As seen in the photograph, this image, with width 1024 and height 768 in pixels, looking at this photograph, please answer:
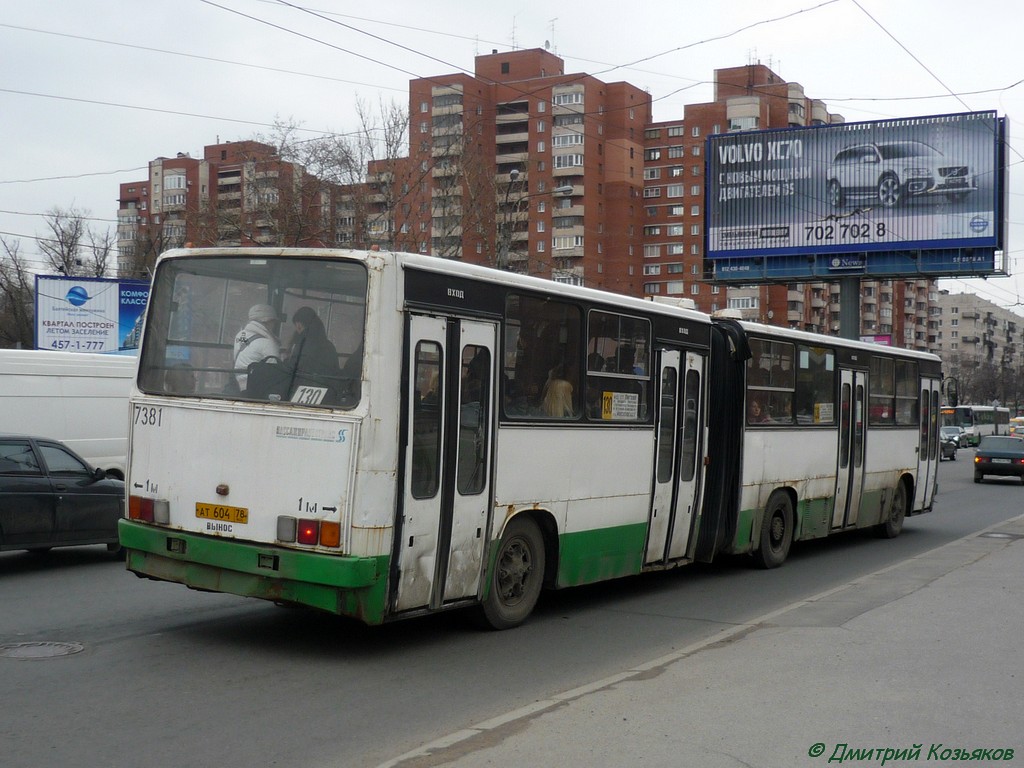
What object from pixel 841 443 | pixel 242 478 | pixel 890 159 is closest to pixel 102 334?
pixel 841 443

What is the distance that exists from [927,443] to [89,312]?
2482cm

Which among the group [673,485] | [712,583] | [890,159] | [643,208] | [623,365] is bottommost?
[712,583]

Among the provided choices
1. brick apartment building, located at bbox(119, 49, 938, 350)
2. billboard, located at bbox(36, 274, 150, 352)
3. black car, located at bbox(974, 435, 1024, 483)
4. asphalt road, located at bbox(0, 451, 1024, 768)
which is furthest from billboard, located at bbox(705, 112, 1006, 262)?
asphalt road, located at bbox(0, 451, 1024, 768)

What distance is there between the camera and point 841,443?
15.8 m

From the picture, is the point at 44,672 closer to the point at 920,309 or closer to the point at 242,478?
the point at 242,478

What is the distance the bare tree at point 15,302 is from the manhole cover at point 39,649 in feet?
169

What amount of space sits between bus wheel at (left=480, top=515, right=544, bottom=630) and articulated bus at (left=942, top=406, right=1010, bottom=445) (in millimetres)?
69346

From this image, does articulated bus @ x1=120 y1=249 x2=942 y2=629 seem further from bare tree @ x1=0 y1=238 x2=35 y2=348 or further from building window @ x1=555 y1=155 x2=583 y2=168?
building window @ x1=555 y1=155 x2=583 y2=168

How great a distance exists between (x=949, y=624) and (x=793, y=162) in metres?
39.1

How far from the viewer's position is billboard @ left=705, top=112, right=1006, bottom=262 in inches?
1679

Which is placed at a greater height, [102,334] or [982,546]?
[102,334]

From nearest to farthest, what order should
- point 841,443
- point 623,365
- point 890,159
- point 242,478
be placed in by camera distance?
point 242,478, point 623,365, point 841,443, point 890,159

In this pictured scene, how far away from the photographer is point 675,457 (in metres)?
11.7

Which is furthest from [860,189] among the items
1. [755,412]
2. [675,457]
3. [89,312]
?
[675,457]
